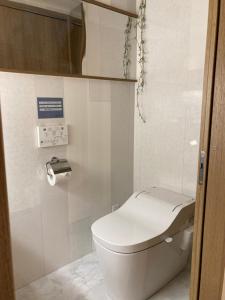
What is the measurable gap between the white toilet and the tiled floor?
65mm

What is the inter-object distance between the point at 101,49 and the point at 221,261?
1.58 meters

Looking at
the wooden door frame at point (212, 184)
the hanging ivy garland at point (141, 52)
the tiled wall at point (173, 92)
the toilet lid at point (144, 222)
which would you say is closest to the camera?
the wooden door frame at point (212, 184)

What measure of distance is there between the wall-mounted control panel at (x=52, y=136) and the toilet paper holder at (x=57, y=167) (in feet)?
0.36

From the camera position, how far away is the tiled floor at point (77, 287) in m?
1.59

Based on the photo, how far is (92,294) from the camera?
1.61 m

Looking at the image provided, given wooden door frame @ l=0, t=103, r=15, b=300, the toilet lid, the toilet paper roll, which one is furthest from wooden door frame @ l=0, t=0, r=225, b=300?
the toilet paper roll

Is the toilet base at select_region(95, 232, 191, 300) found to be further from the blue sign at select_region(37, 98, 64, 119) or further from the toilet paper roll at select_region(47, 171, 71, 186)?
the blue sign at select_region(37, 98, 64, 119)

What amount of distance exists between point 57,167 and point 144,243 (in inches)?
28.5

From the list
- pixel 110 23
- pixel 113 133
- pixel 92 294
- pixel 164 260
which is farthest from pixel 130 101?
pixel 92 294

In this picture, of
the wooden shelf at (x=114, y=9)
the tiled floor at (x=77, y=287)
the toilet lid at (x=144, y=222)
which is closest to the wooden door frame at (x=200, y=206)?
the toilet lid at (x=144, y=222)

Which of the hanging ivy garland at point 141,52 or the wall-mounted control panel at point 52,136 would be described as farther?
the hanging ivy garland at point 141,52

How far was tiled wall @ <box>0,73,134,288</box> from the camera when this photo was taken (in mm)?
1524

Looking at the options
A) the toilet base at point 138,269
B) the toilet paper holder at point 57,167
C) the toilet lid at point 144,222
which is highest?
the toilet paper holder at point 57,167

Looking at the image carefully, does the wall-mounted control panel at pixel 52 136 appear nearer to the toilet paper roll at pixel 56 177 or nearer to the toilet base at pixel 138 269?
the toilet paper roll at pixel 56 177
